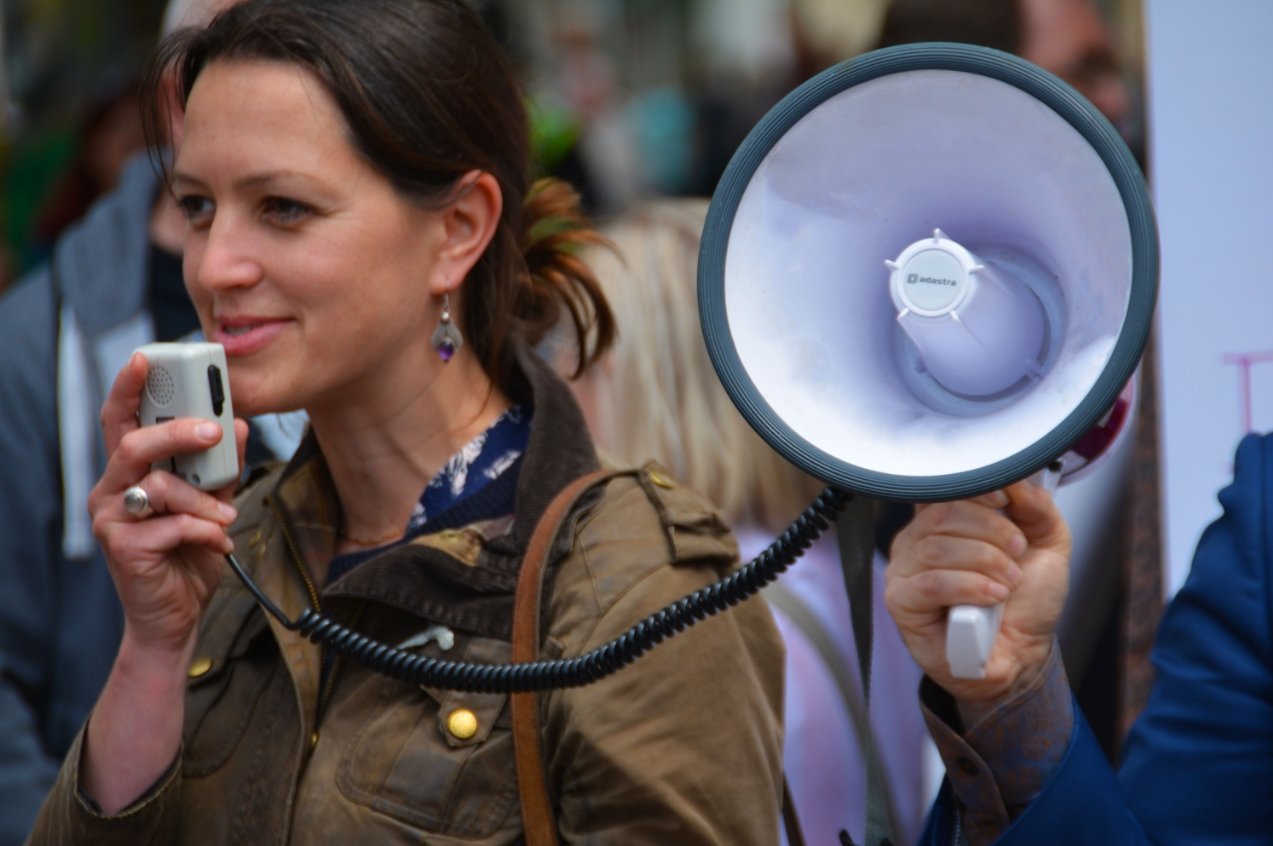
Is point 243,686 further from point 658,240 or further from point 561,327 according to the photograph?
point 658,240

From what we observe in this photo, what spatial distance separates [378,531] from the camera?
85.6 inches

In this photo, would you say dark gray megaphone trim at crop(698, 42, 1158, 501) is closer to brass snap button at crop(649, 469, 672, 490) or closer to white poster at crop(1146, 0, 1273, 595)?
brass snap button at crop(649, 469, 672, 490)

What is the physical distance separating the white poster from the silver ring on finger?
4.52 feet

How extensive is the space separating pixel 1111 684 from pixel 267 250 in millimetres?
1831

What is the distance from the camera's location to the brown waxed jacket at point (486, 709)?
1825mm

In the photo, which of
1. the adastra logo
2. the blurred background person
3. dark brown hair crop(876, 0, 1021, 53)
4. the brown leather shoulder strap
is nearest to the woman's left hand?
the adastra logo

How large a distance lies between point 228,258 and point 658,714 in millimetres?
784

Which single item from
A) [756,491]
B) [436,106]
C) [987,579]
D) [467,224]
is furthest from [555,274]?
[987,579]

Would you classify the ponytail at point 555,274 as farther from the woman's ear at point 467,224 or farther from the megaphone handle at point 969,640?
the megaphone handle at point 969,640

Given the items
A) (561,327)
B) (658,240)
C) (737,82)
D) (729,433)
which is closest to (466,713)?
(561,327)

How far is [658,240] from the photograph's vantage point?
3.05 m

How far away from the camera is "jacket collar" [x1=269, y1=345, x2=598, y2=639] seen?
76.3 inches

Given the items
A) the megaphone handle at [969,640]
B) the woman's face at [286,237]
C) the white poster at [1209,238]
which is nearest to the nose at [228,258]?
the woman's face at [286,237]

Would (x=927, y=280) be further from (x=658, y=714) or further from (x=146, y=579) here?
(x=146, y=579)
